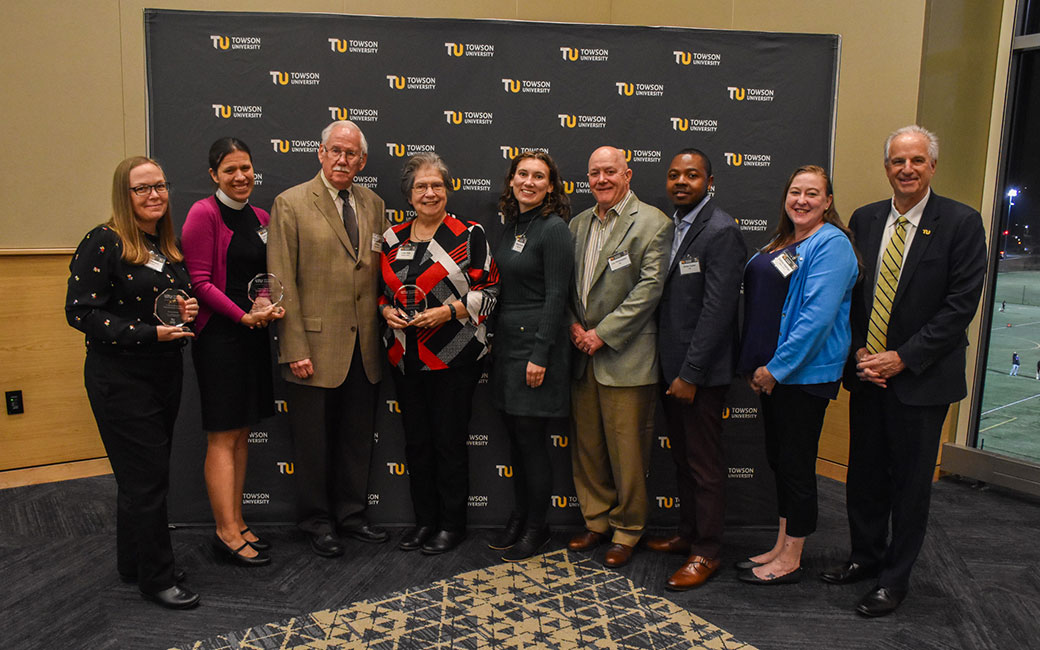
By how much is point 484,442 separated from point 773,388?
4.75 feet

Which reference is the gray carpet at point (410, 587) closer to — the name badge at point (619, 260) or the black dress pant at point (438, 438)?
the black dress pant at point (438, 438)

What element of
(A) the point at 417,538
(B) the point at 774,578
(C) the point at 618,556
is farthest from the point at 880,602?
(A) the point at 417,538

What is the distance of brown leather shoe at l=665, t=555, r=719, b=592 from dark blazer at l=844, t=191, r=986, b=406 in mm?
1041

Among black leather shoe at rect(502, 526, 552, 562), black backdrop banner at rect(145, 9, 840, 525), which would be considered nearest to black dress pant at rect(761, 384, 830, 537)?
black backdrop banner at rect(145, 9, 840, 525)

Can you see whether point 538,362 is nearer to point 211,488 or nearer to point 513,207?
point 513,207

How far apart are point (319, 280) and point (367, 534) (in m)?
1.23

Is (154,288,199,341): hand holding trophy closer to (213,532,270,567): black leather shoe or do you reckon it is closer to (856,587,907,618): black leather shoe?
(213,532,270,567): black leather shoe

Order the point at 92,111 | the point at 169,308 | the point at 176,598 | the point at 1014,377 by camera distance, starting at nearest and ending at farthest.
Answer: the point at 169,308
the point at 176,598
the point at 92,111
the point at 1014,377

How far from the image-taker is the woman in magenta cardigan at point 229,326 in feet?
9.17

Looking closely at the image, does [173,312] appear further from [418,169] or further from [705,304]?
[705,304]

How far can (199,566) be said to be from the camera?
119 inches

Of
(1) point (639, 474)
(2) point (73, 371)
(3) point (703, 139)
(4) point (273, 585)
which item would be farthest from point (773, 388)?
(2) point (73, 371)

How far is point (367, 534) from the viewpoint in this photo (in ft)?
10.8

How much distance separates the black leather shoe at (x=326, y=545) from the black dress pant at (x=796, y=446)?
6.45 feet
